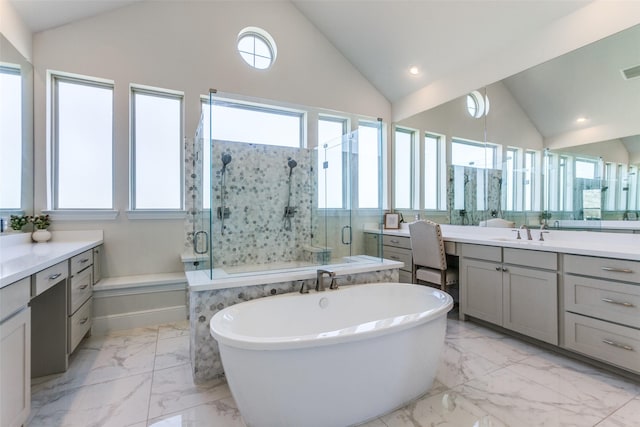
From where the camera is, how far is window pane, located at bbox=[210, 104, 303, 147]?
113 inches

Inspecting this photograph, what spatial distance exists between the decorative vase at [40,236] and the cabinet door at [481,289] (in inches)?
151

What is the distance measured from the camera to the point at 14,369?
4.23 feet

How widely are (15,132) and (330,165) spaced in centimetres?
280

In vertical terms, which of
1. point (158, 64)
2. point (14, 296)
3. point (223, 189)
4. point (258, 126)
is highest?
point (158, 64)

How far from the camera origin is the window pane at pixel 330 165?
3.38 m

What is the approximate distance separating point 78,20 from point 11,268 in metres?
2.70

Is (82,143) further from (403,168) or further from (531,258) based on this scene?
(531,258)

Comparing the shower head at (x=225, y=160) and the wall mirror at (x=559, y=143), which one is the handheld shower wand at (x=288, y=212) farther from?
the wall mirror at (x=559, y=143)

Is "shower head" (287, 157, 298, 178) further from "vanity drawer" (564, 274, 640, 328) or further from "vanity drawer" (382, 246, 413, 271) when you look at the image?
"vanity drawer" (564, 274, 640, 328)

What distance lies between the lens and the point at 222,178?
10.1ft

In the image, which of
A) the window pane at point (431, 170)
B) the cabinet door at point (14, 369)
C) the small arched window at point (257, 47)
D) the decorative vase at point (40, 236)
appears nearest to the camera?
the cabinet door at point (14, 369)

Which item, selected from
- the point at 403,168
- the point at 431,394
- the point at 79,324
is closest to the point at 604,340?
the point at 431,394

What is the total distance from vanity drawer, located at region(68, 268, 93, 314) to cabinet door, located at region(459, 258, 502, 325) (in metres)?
3.25

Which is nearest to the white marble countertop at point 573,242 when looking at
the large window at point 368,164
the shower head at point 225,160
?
the large window at point 368,164
